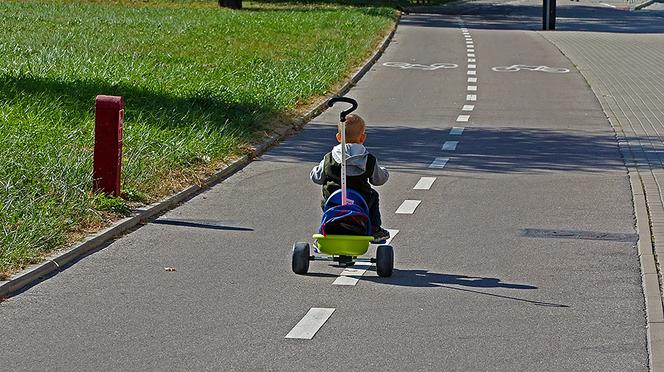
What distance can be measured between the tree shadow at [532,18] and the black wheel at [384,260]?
1446 inches

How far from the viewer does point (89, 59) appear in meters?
24.2

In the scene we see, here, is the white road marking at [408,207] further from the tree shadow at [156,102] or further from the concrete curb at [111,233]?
the tree shadow at [156,102]

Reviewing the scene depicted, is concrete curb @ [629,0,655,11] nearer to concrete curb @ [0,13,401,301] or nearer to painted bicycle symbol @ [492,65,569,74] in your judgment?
painted bicycle symbol @ [492,65,569,74]

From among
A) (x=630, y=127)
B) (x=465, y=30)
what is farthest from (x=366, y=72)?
(x=465, y=30)

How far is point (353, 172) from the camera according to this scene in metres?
9.45

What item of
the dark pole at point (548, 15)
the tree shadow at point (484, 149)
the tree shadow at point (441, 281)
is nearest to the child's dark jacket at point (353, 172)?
the tree shadow at point (441, 281)

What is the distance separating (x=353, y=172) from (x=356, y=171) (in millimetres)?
23

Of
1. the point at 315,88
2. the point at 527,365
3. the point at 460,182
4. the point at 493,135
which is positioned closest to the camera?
the point at 527,365

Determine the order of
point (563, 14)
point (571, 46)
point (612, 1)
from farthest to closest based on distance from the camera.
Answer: point (612, 1)
point (563, 14)
point (571, 46)

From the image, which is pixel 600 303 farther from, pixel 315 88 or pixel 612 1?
pixel 612 1

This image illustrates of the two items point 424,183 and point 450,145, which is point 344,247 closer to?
point 424,183

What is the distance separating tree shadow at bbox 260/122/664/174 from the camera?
606 inches

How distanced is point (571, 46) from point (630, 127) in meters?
17.6

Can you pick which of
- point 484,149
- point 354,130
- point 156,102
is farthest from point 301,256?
point 156,102
